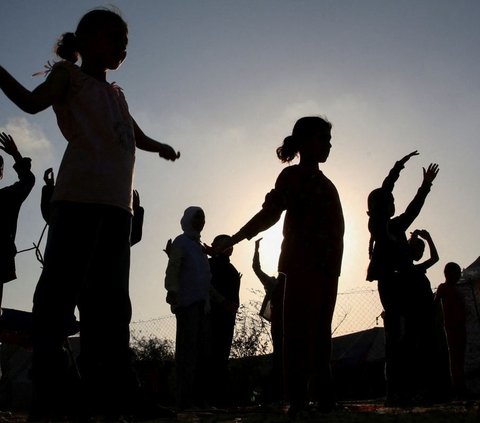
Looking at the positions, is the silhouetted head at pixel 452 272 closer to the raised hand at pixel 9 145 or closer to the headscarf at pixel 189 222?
the headscarf at pixel 189 222

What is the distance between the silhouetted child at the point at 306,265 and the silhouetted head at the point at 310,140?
0.10 m

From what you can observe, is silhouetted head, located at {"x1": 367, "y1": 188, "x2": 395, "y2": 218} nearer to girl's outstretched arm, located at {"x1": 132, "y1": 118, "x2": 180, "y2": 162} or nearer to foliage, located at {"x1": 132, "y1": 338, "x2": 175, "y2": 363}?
girl's outstretched arm, located at {"x1": 132, "y1": 118, "x2": 180, "y2": 162}

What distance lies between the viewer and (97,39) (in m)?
3.18

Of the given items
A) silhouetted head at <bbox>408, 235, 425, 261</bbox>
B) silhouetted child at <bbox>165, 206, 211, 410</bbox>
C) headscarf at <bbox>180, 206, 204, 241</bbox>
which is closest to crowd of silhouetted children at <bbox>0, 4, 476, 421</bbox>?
silhouetted child at <bbox>165, 206, 211, 410</bbox>

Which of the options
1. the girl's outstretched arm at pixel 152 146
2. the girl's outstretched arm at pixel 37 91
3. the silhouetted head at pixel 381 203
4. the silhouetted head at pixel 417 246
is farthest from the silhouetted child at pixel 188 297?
the girl's outstretched arm at pixel 37 91

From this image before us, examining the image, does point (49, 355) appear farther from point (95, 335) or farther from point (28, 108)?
point (28, 108)

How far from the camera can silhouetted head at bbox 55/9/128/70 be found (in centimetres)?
317

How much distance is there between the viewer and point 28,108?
112 inches

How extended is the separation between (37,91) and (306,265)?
1.65 meters

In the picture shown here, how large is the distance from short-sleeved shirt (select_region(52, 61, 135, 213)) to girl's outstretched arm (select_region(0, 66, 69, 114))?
4 centimetres

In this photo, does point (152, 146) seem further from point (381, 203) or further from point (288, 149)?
point (381, 203)

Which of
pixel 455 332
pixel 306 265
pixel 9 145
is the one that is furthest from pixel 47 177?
pixel 455 332

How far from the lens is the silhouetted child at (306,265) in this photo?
3416mm

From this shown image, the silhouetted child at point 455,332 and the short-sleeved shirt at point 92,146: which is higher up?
the short-sleeved shirt at point 92,146
